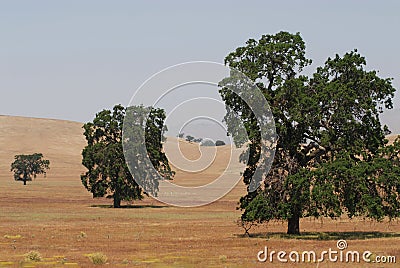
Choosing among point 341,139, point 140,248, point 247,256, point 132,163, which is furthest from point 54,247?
point 132,163

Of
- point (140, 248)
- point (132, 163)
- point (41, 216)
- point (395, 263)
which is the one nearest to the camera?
point (395, 263)

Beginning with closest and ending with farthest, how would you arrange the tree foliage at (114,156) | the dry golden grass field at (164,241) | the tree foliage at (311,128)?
the dry golden grass field at (164,241)
the tree foliage at (311,128)
the tree foliage at (114,156)

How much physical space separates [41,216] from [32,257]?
40405 millimetres

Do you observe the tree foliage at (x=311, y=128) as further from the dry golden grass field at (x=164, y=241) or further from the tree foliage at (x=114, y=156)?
the tree foliage at (x=114, y=156)

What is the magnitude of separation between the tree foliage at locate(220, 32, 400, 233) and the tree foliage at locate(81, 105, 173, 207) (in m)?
48.5

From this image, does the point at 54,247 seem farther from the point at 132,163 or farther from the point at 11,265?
the point at 132,163

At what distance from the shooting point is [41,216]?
241ft

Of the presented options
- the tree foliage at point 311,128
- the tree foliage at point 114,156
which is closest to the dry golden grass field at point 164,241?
the tree foliage at point 311,128

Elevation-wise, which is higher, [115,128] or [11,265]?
[115,128]

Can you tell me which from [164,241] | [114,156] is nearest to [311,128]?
[164,241]

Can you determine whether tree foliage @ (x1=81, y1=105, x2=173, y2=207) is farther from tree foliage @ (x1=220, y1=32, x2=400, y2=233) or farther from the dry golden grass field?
tree foliage @ (x1=220, y1=32, x2=400, y2=233)

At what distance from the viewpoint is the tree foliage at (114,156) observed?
95062mm

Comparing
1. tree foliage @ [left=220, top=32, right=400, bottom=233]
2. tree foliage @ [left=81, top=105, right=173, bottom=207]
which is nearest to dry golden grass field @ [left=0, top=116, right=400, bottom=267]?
tree foliage @ [left=220, top=32, right=400, bottom=233]

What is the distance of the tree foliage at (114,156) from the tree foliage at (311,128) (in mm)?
48460
